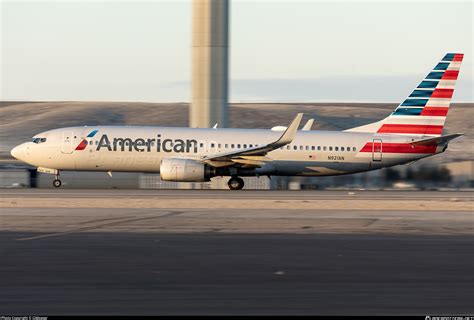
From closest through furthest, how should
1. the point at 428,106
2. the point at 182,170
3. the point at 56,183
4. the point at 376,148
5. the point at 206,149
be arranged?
the point at 182,170, the point at 206,149, the point at 56,183, the point at 376,148, the point at 428,106

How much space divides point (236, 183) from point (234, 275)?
103 ft

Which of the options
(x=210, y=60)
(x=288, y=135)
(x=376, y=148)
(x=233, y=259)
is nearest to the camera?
(x=233, y=259)

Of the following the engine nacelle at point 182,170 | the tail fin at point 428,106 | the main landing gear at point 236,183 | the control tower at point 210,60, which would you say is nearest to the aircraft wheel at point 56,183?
the engine nacelle at point 182,170

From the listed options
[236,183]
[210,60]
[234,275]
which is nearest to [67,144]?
[236,183]

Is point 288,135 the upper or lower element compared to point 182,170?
upper

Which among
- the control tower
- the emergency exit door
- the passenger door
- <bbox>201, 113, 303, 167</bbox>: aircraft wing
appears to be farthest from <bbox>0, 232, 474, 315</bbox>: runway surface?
the control tower

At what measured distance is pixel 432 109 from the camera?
47688mm

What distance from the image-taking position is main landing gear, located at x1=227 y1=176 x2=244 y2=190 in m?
46.9

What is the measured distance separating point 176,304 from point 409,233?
1245 cm

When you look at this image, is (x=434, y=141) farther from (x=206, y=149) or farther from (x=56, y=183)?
(x=56, y=183)

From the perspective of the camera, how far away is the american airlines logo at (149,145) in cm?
4550

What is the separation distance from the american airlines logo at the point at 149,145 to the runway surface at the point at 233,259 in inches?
494

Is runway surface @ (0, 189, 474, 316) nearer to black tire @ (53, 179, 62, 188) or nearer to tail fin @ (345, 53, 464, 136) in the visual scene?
black tire @ (53, 179, 62, 188)

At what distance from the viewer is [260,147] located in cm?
4491
